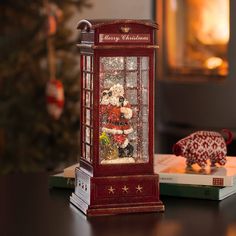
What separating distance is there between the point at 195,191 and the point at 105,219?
0.21 meters

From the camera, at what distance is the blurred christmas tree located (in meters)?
3.60

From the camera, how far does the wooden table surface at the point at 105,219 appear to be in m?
1.27

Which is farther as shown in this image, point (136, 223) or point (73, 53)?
point (73, 53)

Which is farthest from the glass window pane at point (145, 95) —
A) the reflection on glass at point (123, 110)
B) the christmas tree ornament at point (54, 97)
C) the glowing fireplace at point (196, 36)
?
the glowing fireplace at point (196, 36)

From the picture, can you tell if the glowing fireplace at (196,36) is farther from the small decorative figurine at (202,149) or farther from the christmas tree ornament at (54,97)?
the small decorative figurine at (202,149)

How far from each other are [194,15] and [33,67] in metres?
0.79

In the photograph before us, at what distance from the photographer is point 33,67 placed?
3.68 metres

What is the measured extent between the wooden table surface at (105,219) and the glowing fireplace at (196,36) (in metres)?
2.24

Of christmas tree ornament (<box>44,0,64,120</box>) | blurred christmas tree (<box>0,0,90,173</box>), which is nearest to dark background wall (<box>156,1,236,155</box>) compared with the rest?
blurred christmas tree (<box>0,0,90,173</box>)

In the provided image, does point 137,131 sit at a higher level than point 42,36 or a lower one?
lower

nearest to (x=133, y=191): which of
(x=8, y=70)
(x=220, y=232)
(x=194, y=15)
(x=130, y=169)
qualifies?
(x=130, y=169)

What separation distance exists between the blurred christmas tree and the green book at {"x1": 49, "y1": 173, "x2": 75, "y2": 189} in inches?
77.9

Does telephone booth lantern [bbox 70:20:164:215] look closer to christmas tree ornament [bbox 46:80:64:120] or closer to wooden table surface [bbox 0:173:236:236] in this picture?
wooden table surface [bbox 0:173:236:236]

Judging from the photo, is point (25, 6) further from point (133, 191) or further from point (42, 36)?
point (133, 191)
